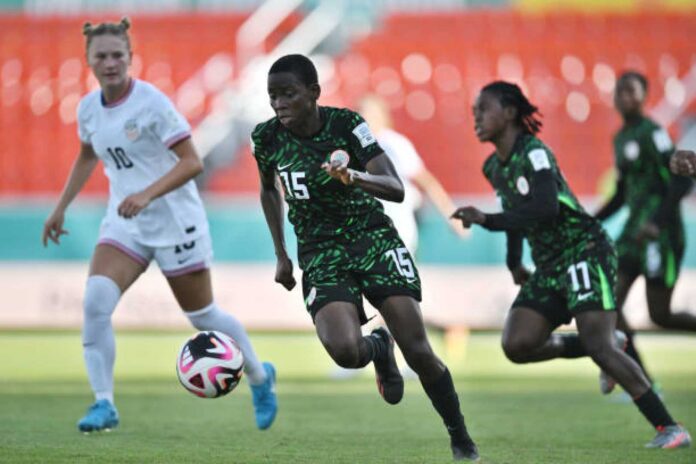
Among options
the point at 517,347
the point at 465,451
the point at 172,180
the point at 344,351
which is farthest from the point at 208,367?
the point at 517,347

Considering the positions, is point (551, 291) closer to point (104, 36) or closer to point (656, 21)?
point (104, 36)

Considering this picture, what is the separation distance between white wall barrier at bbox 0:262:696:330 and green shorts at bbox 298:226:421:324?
33.7ft

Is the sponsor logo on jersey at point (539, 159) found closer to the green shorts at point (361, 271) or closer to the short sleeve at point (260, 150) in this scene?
the green shorts at point (361, 271)

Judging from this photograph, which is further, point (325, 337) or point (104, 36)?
point (104, 36)

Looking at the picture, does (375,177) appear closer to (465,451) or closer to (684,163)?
(465,451)

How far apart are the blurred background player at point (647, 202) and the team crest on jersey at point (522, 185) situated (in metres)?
2.50

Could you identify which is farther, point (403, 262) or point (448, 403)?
point (403, 262)

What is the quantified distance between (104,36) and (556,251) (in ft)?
9.89

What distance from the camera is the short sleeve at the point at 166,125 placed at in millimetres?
7922

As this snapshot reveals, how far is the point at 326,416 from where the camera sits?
30.0 feet

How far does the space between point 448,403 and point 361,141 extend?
4.48 feet

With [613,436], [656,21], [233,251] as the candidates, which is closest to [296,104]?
[613,436]

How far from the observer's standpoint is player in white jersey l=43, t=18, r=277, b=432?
309 inches

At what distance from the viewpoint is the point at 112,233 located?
8.12 meters
